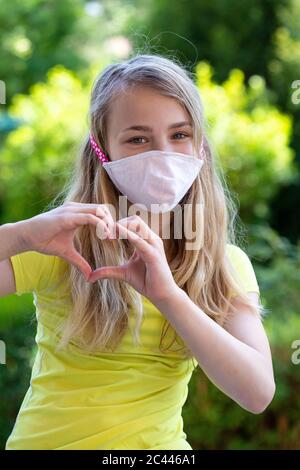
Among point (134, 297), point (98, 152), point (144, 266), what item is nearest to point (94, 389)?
point (134, 297)

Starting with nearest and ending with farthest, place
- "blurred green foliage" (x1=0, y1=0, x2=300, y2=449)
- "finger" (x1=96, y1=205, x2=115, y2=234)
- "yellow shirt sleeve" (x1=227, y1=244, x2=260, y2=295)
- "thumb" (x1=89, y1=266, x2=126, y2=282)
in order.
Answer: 1. "finger" (x1=96, y1=205, x2=115, y2=234)
2. "thumb" (x1=89, y1=266, x2=126, y2=282)
3. "yellow shirt sleeve" (x1=227, y1=244, x2=260, y2=295)
4. "blurred green foliage" (x1=0, y1=0, x2=300, y2=449)

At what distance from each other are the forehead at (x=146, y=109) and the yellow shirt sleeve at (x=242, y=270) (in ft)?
1.45

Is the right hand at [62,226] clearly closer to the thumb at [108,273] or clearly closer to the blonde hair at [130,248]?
the thumb at [108,273]

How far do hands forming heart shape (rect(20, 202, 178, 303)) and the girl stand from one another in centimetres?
5

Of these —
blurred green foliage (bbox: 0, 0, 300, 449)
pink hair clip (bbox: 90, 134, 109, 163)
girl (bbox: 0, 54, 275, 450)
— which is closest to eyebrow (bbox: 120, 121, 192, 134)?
girl (bbox: 0, 54, 275, 450)

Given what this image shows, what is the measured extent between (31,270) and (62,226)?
1.26ft

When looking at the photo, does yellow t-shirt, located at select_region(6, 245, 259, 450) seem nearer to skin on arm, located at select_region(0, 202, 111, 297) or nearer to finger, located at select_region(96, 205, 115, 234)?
skin on arm, located at select_region(0, 202, 111, 297)

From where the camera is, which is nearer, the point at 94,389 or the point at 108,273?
the point at 108,273

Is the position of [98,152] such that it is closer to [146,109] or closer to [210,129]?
[146,109]

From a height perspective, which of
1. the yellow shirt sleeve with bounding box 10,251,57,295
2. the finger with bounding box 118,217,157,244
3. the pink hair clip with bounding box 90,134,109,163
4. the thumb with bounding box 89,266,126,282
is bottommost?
the thumb with bounding box 89,266,126,282

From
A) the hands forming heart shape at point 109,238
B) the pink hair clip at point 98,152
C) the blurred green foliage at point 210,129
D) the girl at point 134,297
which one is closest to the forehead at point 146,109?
the girl at point 134,297

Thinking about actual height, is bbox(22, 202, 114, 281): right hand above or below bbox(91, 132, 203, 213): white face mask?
below

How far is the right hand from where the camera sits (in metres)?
1.88

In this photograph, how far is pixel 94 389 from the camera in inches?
86.3
